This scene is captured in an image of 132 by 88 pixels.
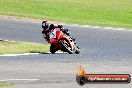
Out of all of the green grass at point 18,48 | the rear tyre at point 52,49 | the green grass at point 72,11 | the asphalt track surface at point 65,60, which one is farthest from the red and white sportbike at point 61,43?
the green grass at point 72,11

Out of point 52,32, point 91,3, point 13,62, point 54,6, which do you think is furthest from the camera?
point 91,3

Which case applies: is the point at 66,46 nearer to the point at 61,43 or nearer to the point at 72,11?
the point at 61,43

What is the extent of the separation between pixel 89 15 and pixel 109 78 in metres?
31.7

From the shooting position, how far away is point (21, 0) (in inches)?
1748

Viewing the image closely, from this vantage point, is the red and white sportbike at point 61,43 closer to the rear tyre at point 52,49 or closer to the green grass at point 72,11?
the rear tyre at point 52,49

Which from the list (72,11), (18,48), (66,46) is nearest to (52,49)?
(66,46)

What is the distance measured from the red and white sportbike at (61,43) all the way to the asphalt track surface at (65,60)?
16.6 inches

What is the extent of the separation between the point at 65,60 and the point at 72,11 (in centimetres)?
2357

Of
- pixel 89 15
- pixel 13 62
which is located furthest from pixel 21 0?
pixel 13 62

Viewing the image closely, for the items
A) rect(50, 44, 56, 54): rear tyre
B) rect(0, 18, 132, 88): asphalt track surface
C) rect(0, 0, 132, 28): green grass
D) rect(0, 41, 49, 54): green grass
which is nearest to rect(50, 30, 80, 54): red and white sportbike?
rect(50, 44, 56, 54): rear tyre

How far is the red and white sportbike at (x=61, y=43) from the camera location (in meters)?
20.6

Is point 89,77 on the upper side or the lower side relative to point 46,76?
upper

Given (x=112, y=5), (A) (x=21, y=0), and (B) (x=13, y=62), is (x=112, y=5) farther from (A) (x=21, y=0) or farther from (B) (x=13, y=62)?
(B) (x=13, y=62)

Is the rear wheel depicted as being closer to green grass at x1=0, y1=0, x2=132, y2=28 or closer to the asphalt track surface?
the asphalt track surface
